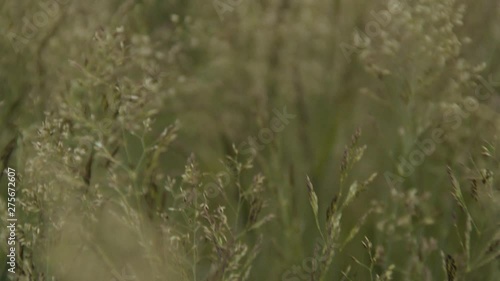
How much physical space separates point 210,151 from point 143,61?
0.27 meters

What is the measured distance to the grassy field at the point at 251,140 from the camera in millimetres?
1790

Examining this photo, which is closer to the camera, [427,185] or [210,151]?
[427,185]

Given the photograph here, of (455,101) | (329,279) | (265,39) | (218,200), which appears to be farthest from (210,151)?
(455,101)

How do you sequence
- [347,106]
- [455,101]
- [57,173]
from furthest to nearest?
1. [347,106]
2. [455,101]
3. [57,173]

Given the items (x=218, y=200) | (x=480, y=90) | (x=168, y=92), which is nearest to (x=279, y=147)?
(x=218, y=200)

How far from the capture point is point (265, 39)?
7.20ft

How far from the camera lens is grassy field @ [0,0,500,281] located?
179cm

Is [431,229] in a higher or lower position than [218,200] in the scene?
lower

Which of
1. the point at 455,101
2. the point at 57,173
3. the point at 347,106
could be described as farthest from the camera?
the point at 347,106

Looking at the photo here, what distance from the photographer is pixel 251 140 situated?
2021 mm

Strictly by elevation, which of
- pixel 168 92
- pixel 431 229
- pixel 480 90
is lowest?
pixel 431 229

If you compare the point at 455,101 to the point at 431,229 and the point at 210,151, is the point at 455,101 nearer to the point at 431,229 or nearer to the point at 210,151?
the point at 431,229

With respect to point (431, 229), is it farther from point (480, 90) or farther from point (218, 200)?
point (218, 200)

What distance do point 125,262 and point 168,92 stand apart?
49 cm
